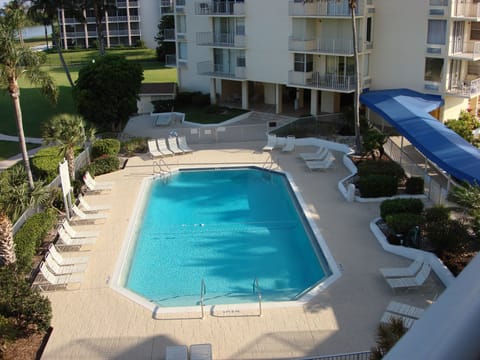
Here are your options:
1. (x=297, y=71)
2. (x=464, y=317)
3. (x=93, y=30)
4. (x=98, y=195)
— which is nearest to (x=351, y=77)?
(x=297, y=71)

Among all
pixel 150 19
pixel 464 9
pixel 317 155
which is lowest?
pixel 317 155

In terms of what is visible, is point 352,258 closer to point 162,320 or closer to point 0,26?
point 162,320

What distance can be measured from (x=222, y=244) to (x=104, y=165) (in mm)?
10732

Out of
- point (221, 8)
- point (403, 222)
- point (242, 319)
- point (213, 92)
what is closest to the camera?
point (242, 319)

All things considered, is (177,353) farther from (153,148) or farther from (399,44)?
(399,44)

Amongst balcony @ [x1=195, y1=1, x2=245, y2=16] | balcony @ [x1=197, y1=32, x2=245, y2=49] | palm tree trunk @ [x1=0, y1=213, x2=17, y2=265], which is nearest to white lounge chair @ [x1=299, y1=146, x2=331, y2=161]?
balcony @ [x1=197, y1=32, x2=245, y2=49]

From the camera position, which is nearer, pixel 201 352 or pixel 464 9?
pixel 201 352

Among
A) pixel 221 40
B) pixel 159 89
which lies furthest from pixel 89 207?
pixel 159 89

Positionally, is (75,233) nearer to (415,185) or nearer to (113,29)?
(415,185)

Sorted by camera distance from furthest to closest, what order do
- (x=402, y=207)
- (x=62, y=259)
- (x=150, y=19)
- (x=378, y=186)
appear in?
(x=150, y=19) < (x=378, y=186) < (x=402, y=207) < (x=62, y=259)

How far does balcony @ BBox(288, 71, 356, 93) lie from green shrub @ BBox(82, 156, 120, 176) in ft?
46.7

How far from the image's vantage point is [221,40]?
4088 cm

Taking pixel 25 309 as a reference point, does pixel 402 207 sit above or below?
above

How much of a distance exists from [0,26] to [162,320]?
13475mm
